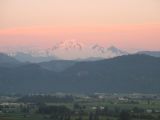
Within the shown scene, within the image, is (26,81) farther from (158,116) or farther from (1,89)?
(158,116)

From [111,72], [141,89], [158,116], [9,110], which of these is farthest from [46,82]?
[158,116]

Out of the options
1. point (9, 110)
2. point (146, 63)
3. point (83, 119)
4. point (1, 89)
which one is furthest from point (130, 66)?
point (83, 119)

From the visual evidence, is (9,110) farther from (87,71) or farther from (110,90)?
(87,71)

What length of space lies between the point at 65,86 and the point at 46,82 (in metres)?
7.40

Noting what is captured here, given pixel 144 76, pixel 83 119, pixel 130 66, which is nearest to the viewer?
pixel 83 119

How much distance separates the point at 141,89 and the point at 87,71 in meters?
24.2

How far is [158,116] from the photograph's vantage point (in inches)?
2500

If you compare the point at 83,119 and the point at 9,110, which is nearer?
the point at 83,119

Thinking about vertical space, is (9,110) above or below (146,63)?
below

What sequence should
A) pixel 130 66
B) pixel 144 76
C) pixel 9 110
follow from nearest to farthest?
pixel 9 110, pixel 144 76, pixel 130 66

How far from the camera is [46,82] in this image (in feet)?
511

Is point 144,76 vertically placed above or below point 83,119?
above

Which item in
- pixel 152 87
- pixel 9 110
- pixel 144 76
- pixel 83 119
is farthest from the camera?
pixel 144 76

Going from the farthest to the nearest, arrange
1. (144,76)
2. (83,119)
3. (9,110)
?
1. (144,76)
2. (9,110)
3. (83,119)
